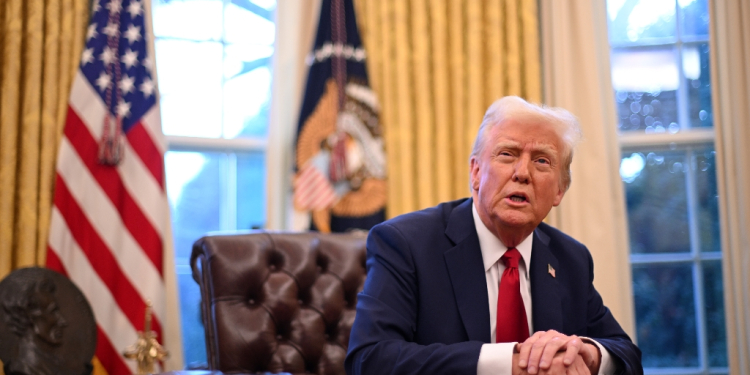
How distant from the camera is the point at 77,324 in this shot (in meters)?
2.52

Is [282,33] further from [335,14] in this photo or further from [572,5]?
[572,5]

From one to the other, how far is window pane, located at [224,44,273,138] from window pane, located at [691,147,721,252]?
238 centimetres

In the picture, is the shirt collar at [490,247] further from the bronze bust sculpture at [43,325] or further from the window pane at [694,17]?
the window pane at [694,17]

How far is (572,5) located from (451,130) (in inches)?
37.8

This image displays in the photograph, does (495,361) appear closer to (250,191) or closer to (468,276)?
(468,276)

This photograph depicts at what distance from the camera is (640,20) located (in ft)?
13.4

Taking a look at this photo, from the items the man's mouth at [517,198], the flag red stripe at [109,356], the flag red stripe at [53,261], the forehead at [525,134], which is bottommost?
the flag red stripe at [109,356]

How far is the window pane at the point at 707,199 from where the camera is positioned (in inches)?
154

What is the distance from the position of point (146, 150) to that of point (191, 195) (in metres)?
0.47

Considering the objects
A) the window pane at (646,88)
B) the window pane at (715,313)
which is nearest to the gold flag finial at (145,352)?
the window pane at (646,88)

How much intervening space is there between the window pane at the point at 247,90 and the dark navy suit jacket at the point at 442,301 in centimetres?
199

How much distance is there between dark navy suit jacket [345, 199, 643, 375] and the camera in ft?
5.17

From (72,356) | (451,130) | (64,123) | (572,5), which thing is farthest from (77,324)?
(572,5)

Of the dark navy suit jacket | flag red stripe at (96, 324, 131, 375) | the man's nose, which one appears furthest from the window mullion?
flag red stripe at (96, 324, 131, 375)
